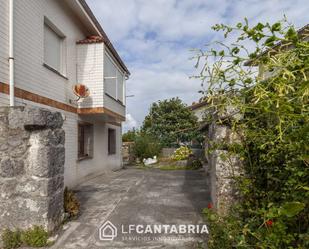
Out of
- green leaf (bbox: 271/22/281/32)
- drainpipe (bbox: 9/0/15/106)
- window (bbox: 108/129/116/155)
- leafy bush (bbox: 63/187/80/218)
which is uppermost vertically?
drainpipe (bbox: 9/0/15/106)

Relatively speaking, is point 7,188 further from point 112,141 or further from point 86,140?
point 112,141

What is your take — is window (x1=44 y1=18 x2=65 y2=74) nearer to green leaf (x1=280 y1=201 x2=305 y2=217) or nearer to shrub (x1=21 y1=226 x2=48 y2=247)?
shrub (x1=21 y1=226 x2=48 y2=247)

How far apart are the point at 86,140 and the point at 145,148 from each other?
9.27 meters

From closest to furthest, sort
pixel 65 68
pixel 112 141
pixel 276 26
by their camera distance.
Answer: pixel 276 26 → pixel 65 68 → pixel 112 141

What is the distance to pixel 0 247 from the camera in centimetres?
424

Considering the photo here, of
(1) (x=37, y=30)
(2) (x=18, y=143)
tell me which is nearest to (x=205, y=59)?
(2) (x=18, y=143)

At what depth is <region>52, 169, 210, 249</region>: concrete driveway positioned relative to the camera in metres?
4.46

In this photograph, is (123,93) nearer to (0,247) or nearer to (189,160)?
(189,160)

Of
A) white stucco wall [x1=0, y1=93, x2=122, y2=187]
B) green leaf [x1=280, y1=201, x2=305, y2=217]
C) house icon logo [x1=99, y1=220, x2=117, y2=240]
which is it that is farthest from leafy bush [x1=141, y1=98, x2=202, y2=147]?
green leaf [x1=280, y1=201, x2=305, y2=217]

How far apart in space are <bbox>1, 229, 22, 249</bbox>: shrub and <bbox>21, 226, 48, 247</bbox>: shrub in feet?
0.24

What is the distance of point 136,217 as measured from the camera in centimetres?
561

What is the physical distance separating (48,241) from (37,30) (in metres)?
5.35

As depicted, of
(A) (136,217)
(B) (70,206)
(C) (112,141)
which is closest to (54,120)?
(B) (70,206)

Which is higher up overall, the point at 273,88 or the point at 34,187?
the point at 273,88
